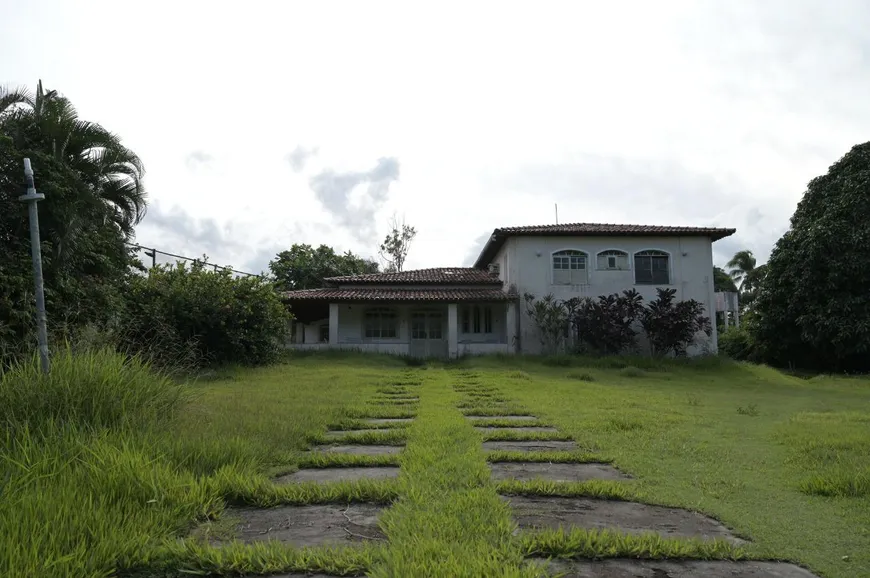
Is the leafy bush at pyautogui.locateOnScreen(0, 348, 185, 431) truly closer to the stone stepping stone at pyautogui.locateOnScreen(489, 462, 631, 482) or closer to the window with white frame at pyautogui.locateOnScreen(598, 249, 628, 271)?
the stone stepping stone at pyautogui.locateOnScreen(489, 462, 631, 482)

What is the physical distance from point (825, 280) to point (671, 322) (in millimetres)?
5491

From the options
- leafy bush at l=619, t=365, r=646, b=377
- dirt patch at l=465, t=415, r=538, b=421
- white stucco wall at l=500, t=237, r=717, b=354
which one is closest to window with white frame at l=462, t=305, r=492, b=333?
white stucco wall at l=500, t=237, r=717, b=354

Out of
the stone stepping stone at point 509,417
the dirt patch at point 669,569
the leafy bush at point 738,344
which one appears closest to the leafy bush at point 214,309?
the stone stepping stone at point 509,417

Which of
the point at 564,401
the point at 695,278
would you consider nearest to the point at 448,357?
the point at 695,278

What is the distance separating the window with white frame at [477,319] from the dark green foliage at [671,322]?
5925mm

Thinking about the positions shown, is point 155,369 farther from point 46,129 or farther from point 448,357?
point 448,357

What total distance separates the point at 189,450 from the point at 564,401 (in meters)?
6.63

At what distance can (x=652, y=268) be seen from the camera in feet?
78.4

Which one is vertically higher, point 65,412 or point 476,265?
point 476,265

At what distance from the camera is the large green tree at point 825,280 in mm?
20469

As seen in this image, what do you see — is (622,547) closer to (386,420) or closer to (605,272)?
(386,420)

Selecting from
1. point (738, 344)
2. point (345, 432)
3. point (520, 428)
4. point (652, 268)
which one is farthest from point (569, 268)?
point (345, 432)

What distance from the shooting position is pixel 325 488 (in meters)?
3.85

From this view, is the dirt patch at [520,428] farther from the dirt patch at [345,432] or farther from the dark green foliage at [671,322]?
the dark green foliage at [671,322]
